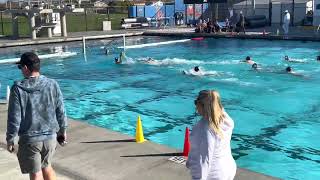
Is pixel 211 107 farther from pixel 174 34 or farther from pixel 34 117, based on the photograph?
pixel 174 34

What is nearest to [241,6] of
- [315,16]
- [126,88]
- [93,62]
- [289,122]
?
[315,16]

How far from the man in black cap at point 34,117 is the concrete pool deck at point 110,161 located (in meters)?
1.60

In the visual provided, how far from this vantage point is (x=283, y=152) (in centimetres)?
1021

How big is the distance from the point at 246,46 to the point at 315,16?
407 inches

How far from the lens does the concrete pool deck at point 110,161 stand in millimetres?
6527

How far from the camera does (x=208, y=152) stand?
3.84 meters

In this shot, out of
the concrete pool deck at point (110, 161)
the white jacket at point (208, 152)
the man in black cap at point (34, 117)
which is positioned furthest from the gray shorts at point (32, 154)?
the white jacket at point (208, 152)

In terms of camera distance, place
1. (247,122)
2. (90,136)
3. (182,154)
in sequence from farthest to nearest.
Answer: (247,122) < (90,136) < (182,154)

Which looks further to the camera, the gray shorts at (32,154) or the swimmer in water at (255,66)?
the swimmer in water at (255,66)

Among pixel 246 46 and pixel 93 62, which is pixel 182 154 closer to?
pixel 93 62

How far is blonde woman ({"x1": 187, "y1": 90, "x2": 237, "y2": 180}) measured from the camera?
12.4ft

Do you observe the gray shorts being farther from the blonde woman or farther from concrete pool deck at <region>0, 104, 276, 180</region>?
the blonde woman

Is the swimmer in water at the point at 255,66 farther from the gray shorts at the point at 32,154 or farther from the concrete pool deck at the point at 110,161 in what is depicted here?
the gray shorts at the point at 32,154

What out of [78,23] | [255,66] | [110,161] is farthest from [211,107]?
[78,23]
